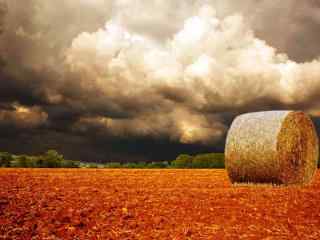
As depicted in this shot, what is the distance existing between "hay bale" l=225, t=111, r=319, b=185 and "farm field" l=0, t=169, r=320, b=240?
2.08 meters

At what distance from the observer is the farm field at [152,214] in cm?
671

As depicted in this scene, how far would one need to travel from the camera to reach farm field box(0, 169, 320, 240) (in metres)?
6.71

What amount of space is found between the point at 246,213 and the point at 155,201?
1.91 meters

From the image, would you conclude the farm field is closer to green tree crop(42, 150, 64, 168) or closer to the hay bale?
the hay bale

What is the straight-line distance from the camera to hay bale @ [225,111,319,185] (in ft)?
41.3

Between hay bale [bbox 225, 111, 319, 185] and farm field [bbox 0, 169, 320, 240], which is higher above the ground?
hay bale [bbox 225, 111, 319, 185]

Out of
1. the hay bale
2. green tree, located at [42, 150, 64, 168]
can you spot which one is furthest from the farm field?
green tree, located at [42, 150, 64, 168]

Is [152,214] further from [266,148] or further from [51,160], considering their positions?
[51,160]

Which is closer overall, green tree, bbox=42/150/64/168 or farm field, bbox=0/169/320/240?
farm field, bbox=0/169/320/240

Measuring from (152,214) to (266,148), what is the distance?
5946 mm

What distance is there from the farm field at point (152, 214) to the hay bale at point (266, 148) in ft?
6.81

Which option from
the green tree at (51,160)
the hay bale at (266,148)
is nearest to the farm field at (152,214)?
the hay bale at (266,148)

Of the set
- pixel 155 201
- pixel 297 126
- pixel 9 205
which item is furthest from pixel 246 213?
pixel 297 126

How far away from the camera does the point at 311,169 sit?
1440 cm
